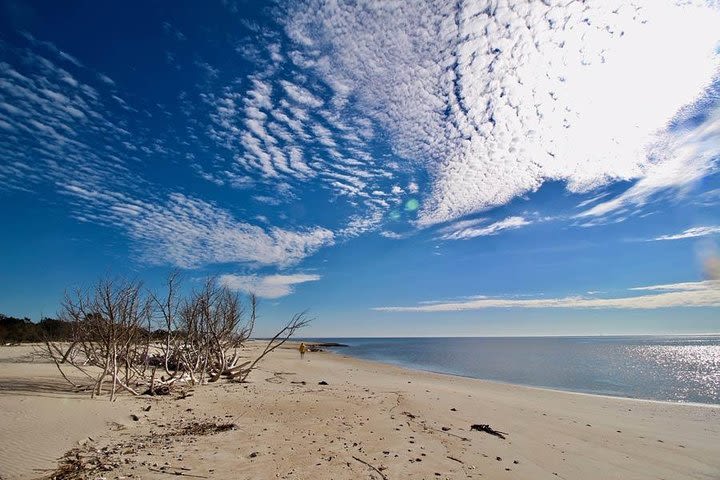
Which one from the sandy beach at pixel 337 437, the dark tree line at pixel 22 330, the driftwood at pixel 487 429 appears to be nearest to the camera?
the sandy beach at pixel 337 437

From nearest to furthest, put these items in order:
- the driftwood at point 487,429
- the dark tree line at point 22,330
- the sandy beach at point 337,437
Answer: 1. the sandy beach at point 337,437
2. the driftwood at point 487,429
3. the dark tree line at point 22,330

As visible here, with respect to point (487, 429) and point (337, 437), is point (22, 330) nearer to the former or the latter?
point (337, 437)

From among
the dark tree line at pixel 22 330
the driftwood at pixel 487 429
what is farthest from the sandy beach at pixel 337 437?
the dark tree line at pixel 22 330

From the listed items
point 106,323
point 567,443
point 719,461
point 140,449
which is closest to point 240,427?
point 140,449

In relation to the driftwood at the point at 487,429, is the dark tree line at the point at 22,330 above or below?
above

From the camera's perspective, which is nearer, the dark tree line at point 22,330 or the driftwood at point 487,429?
the driftwood at point 487,429

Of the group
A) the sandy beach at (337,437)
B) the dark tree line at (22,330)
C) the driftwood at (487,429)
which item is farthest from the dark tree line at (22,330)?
the driftwood at (487,429)

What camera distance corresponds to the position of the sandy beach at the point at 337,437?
7512 mm

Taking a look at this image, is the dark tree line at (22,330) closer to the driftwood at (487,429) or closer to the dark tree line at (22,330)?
the dark tree line at (22,330)

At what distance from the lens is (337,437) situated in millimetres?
9578

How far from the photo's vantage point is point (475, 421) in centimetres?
1220

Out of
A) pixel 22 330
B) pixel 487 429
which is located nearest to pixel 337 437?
pixel 487 429

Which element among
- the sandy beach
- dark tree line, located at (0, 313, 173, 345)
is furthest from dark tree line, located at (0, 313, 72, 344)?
the sandy beach

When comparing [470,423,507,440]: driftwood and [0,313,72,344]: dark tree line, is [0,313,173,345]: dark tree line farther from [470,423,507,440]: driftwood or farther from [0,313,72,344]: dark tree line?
[470,423,507,440]: driftwood
